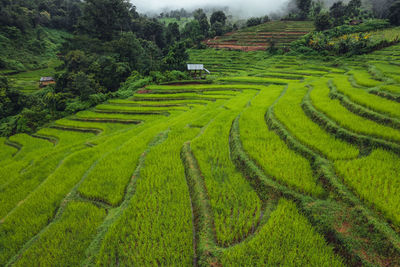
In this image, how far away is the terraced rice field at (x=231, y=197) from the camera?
242 cm

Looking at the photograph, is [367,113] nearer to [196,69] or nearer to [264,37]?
[196,69]

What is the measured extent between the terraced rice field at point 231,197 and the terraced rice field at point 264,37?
28.6 metres

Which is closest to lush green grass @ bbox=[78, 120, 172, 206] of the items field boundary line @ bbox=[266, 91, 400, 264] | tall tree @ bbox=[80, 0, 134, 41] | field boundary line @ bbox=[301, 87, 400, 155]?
field boundary line @ bbox=[266, 91, 400, 264]

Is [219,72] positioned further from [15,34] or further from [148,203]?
[15,34]

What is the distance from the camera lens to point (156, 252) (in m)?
2.51

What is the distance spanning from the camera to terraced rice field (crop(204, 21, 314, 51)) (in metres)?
31.0

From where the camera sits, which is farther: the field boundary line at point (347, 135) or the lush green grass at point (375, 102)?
the lush green grass at point (375, 102)

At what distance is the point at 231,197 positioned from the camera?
3.34m

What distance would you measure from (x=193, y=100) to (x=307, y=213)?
37.0ft

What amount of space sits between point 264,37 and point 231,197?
3886 cm

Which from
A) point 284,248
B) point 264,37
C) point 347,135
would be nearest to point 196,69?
point 347,135

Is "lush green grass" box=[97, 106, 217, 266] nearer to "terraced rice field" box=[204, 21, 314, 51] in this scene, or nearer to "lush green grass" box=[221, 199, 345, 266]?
"lush green grass" box=[221, 199, 345, 266]

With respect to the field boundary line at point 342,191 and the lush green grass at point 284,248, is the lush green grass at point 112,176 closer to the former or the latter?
the lush green grass at point 284,248

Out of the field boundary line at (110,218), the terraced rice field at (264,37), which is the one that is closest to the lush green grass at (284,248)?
the field boundary line at (110,218)
